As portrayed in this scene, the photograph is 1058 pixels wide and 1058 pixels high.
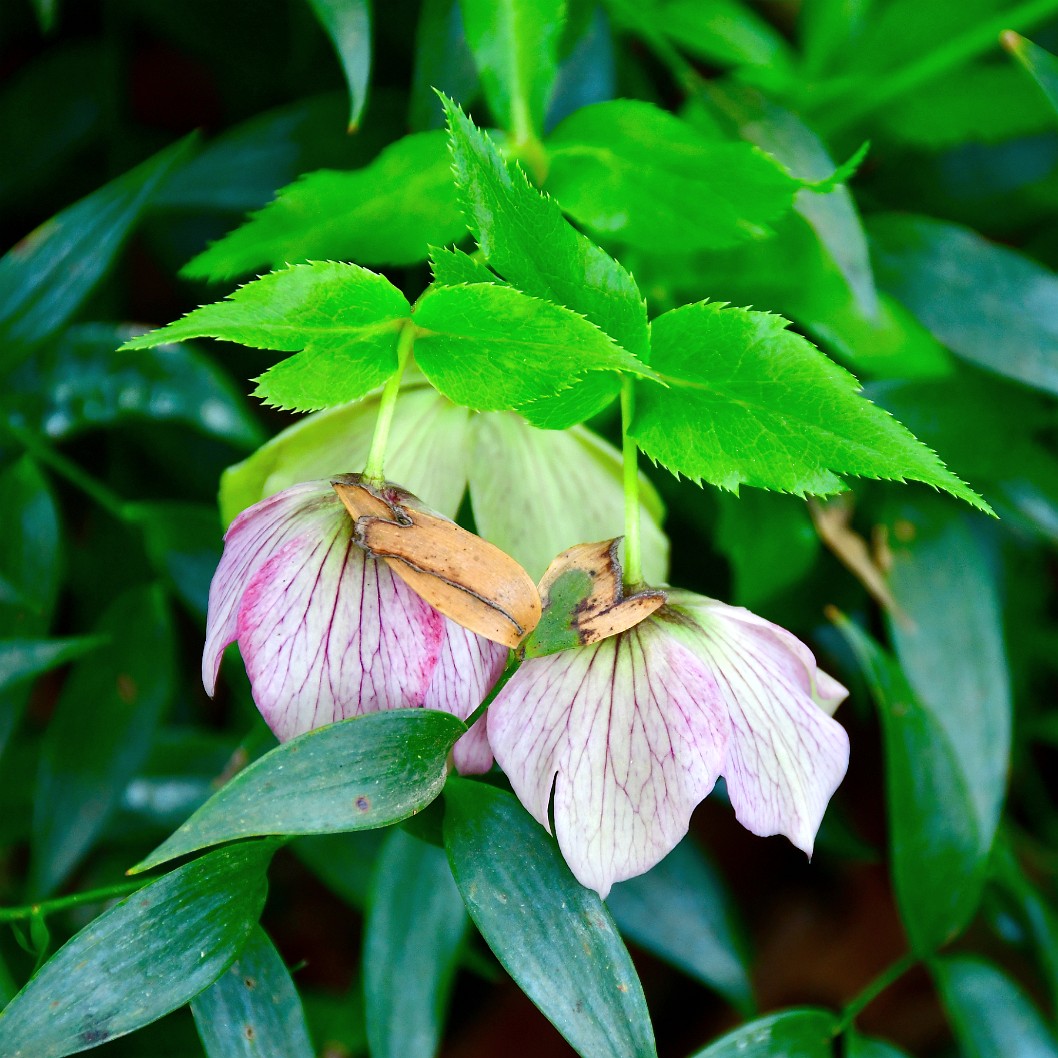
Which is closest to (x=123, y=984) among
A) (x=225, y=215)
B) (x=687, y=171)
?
(x=687, y=171)

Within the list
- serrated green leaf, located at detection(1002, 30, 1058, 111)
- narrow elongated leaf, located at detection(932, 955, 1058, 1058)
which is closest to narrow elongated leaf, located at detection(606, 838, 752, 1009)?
narrow elongated leaf, located at detection(932, 955, 1058, 1058)

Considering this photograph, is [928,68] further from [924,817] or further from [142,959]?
[142,959]

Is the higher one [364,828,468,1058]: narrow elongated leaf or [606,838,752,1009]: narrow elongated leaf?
[364,828,468,1058]: narrow elongated leaf

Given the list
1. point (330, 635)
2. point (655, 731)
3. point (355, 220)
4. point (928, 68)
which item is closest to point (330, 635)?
point (330, 635)

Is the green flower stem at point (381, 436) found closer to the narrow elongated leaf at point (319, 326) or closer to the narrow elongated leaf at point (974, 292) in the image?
the narrow elongated leaf at point (319, 326)

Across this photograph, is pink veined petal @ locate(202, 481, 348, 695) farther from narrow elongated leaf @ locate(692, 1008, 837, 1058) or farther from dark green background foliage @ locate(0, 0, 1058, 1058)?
narrow elongated leaf @ locate(692, 1008, 837, 1058)
